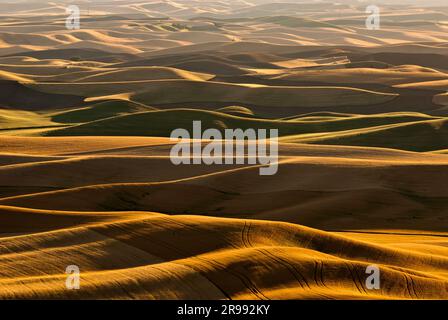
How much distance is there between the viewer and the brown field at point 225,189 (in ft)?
71.4

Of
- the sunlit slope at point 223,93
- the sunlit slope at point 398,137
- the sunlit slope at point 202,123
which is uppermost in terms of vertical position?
the sunlit slope at point 398,137

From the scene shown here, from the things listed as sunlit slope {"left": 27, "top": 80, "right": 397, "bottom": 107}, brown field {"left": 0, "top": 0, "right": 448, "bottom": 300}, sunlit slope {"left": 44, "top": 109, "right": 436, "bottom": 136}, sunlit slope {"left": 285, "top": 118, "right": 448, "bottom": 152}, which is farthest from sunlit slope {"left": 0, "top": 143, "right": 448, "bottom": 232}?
sunlit slope {"left": 27, "top": 80, "right": 397, "bottom": 107}

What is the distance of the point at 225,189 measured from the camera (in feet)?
127

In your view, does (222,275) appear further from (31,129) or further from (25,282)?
(31,129)

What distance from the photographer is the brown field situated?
21.8m

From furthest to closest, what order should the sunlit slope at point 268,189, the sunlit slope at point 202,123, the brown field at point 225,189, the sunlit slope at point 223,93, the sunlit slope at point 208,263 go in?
the sunlit slope at point 223,93, the sunlit slope at point 202,123, the sunlit slope at point 268,189, the brown field at point 225,189, the sunlit slope at point 208,263

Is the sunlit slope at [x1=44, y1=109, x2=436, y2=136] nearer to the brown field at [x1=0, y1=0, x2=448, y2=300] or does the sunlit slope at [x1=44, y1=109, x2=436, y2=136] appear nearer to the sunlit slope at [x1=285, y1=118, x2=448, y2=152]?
the brown field at [x1=0, y1=0, x2=448, y2=300]

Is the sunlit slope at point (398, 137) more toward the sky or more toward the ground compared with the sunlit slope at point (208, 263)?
more toward the ground

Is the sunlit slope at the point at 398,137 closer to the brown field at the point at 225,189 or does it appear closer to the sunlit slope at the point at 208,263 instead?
the brown field at the point at 225,189

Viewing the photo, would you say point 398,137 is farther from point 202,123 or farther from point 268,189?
point 268,189

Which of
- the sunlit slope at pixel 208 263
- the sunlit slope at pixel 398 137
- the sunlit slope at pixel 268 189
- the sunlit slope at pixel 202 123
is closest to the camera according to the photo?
the sunlit slope at pixel 208 263

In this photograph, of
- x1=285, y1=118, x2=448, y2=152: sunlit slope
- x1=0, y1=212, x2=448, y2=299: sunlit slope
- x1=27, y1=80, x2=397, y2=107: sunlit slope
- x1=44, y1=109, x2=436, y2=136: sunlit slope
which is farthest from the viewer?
x1=27, y1=80, x2=397, y2=107: sunlit slope

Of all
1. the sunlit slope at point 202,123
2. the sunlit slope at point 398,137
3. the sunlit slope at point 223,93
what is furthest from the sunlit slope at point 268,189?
the sunlit slope at point 223,93

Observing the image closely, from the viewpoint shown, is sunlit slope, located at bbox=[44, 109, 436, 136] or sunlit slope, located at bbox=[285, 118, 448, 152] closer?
sunlit slope, located at bbox=[285, 118, 448, 152]
